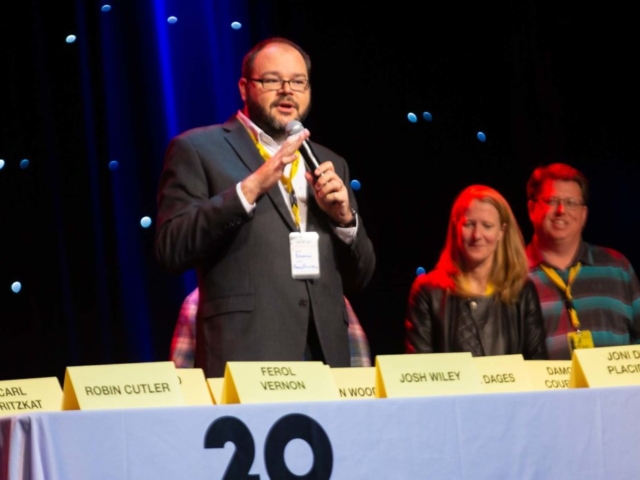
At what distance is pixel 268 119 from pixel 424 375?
142 cm

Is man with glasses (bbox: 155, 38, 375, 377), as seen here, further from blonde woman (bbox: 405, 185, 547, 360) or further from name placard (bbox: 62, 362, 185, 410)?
name placard (bbox: 62, 362, 185, 410)

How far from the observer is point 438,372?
2.25 m

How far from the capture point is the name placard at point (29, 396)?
2078mm

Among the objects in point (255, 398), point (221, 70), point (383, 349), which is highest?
point (221, 70)

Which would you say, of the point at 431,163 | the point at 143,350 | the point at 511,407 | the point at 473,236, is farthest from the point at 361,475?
the point at 431,163

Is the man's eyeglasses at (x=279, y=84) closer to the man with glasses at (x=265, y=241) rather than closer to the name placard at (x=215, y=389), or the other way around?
the man with glasses at (x=265, y=241)

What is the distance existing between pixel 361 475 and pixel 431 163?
12.0 feet

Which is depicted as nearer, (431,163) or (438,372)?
(438,372)

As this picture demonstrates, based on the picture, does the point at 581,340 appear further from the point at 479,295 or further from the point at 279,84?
the point at 279,84

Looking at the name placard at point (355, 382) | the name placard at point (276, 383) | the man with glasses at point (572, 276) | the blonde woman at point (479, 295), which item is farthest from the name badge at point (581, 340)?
the name placard at point (276, 383)

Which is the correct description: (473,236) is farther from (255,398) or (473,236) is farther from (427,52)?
(255,398)

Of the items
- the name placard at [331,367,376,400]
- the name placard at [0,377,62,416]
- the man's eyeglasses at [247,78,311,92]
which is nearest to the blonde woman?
the man's eyeglasses at [247,78,311,92]

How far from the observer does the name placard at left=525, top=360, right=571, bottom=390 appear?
8.27 ft

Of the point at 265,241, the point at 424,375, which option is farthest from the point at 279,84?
the point at 424,375
